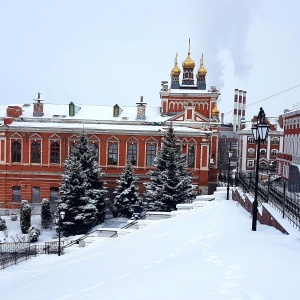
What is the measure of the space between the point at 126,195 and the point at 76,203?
4214 mm

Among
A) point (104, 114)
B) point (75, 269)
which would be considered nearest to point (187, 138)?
point (104, 114)

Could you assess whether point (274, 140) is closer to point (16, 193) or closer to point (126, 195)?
point (126, 195)

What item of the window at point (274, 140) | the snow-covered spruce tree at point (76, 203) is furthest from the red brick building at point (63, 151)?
the window at point (274, 140)

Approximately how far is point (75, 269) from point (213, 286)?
450cm

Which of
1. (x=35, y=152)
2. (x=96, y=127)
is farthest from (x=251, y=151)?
(x=35, y=152)

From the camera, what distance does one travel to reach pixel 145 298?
4.89m

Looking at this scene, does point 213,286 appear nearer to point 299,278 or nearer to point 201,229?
point 299,278

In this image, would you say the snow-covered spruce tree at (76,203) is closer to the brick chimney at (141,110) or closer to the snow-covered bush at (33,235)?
the snow-covered bush at (33,235)

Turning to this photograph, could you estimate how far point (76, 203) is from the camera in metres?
24.8

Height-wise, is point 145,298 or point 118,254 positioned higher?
point 145,298

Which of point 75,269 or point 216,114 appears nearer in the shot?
point 75,269

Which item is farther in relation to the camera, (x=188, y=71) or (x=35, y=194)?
(x=188, y=71)

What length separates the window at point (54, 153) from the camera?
106 feet

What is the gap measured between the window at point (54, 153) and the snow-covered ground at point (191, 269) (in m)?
22.6
